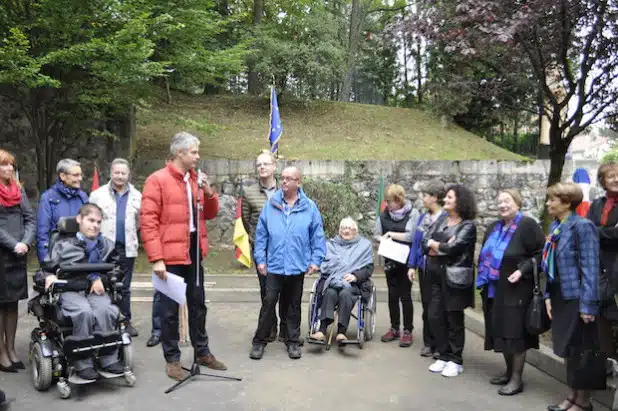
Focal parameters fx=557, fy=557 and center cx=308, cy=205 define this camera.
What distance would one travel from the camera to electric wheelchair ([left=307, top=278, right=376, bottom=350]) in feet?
17.3

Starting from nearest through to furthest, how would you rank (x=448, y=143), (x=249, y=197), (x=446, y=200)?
(x=446, y=200) → (x=249, y=197) → (x=448, y=143)

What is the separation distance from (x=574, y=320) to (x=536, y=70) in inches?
A: 143

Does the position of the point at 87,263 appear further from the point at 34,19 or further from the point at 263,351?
the point at 34,19

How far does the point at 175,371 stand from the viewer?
175 inches

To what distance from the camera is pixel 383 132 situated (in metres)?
15.9

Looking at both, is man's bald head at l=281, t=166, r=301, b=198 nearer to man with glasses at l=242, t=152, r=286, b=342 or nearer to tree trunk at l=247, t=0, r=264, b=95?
man with glasses at l=242, t=152, r=286, b=342

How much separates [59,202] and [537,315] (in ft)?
13.2

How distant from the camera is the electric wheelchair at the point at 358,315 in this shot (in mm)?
5277

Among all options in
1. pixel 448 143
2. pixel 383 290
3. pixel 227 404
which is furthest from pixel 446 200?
pixel 448 143

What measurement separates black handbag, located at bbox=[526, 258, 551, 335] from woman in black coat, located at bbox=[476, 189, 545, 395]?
10 cm

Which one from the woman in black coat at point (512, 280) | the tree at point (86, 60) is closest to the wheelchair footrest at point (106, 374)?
the woman in black coat at point (512, 280)

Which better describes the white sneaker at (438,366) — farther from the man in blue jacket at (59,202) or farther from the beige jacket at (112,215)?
the man in blue jacket at (59,202)

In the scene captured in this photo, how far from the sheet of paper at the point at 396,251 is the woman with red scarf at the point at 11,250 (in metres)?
3.16

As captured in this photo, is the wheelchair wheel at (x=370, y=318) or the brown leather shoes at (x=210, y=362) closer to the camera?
the brown leather shoes at (x=210, y=362)
